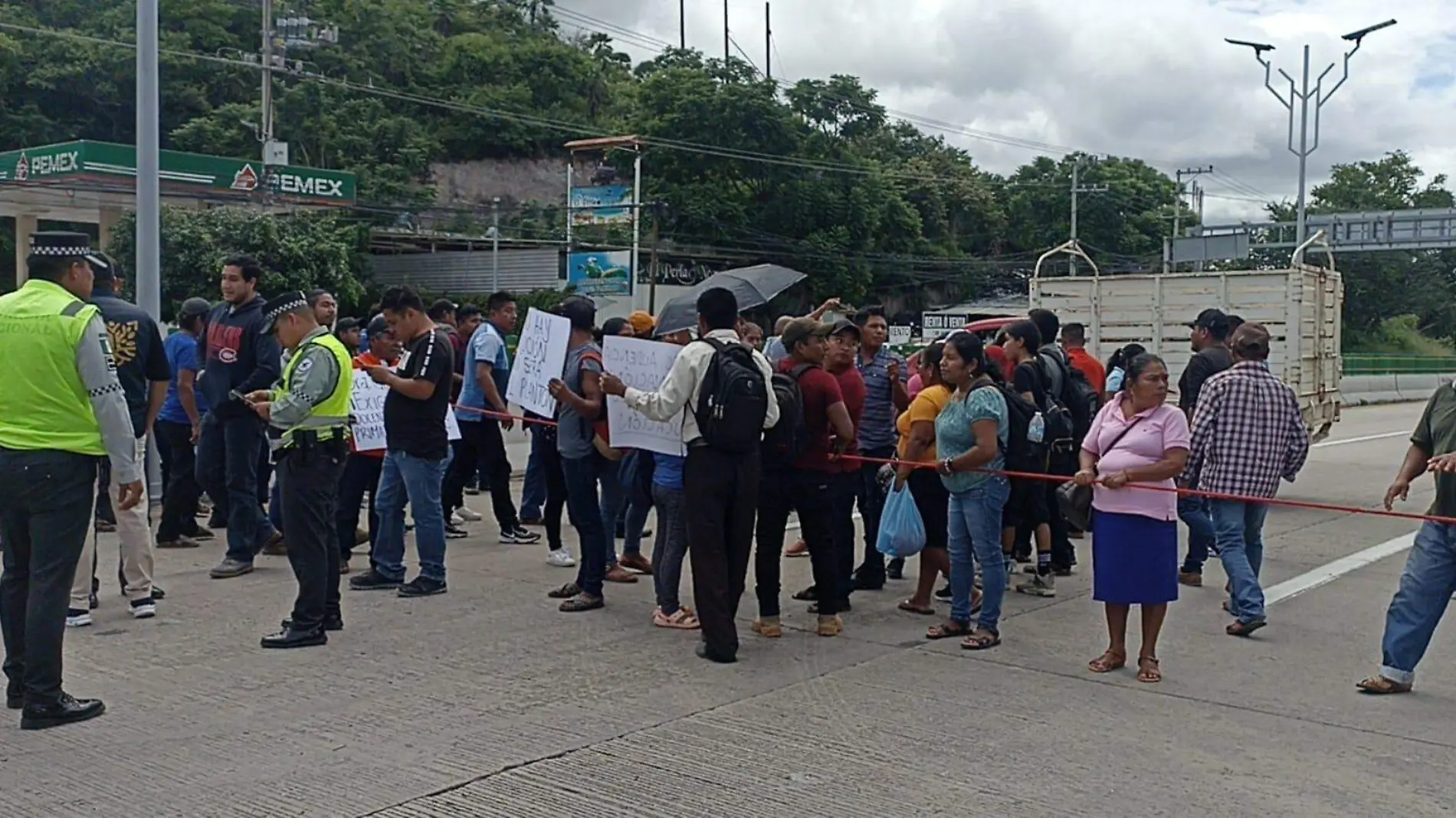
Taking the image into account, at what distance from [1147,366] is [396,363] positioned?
5123 millimetres

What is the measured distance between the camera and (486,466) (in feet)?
35.7

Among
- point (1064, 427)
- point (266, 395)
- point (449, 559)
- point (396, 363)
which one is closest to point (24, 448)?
point (266, 395)

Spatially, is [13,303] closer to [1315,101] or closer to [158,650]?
[158,650]

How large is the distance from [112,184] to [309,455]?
31.6 m

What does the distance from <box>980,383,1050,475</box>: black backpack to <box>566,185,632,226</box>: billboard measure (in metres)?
47.3

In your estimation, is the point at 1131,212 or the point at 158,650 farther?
Answer: the point at 1131,212

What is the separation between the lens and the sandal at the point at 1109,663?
22.5 feet

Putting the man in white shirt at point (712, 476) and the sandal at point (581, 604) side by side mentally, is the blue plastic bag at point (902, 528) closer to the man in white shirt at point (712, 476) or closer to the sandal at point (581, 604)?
the man in white shirt at point (712, 476)

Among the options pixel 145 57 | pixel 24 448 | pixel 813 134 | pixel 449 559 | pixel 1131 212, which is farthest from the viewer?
pixel 1131 212

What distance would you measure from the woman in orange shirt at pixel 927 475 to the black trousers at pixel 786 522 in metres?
0.56

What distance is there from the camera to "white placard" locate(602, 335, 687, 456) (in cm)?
766

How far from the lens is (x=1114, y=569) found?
6.70 m

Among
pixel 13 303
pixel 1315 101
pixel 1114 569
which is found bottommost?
pixel 1114 569

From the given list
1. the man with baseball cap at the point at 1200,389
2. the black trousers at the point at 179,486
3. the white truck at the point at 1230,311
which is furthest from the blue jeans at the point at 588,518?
the white truck at the point at 1230,311
